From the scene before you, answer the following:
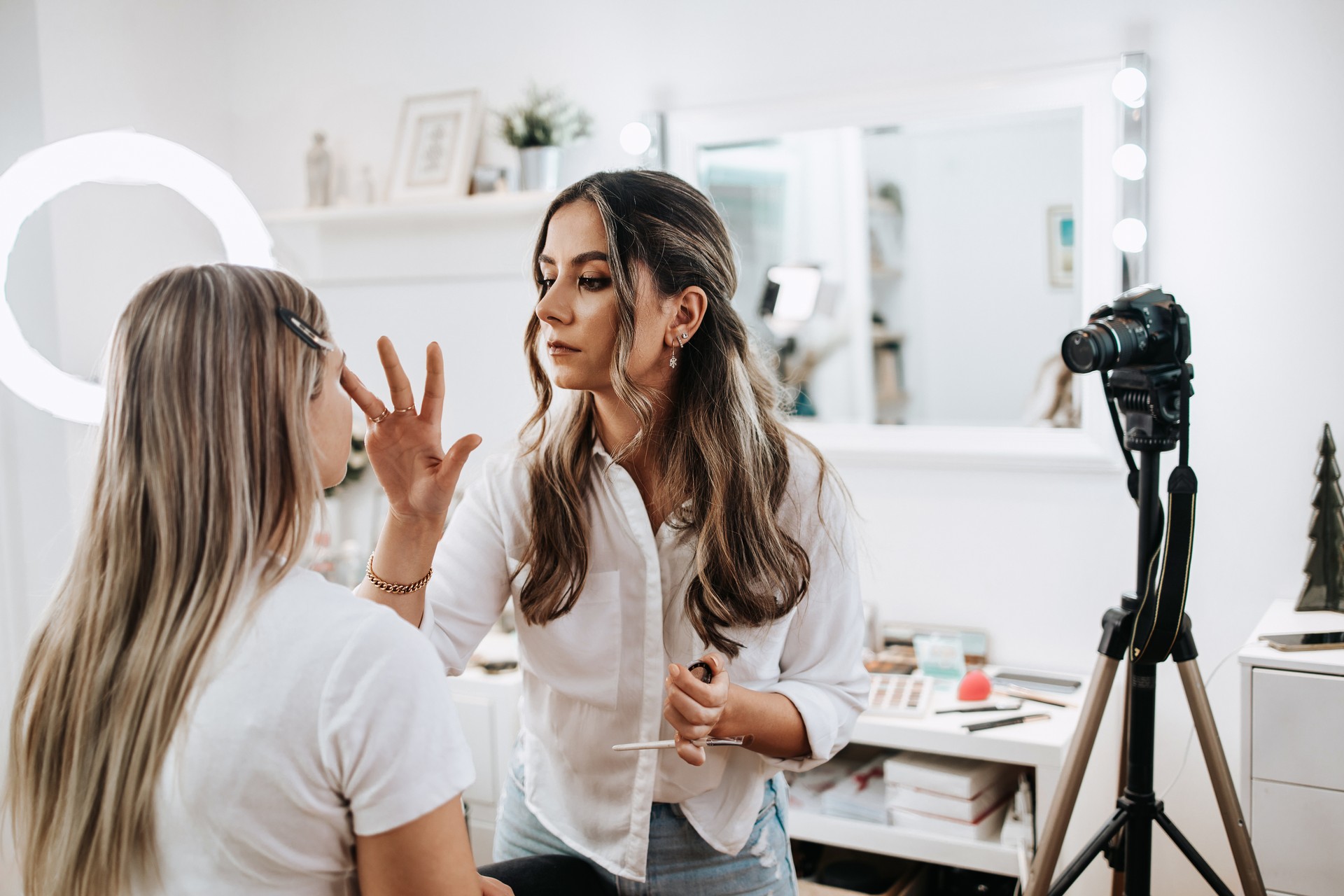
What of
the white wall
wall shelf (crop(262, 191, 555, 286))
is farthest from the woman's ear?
wall shelf (crop(262, 191, 555, 286))

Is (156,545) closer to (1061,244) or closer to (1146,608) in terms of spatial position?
(1146,608)

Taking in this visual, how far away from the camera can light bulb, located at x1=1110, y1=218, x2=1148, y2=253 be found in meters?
1.94

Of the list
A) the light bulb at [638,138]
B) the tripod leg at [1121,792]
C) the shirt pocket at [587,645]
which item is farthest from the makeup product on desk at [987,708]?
the light bulb at [638,138]

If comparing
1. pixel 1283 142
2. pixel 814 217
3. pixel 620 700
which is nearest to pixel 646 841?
pixel 620 700

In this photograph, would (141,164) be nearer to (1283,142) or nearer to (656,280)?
(656,280)

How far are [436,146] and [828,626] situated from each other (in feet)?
5.91

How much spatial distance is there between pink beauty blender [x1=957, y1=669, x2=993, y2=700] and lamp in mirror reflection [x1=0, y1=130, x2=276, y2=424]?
1594 millimetres

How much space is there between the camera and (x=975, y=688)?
1978mm

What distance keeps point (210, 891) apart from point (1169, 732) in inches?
73.4

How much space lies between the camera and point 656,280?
46.9 inches

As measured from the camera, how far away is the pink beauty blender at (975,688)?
1.98 metres

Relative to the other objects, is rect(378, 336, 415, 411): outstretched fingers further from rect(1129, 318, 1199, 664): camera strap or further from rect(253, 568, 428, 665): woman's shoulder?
rect(1129, 318, 1199, 664): camera strap

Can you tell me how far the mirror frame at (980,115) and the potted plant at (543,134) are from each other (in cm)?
23

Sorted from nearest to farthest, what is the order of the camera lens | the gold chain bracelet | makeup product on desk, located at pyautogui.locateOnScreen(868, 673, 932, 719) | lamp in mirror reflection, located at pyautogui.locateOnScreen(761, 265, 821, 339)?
the gold chain bracelet → the camera lens → makeup product on desk, located at pyautogui.locateOnScreen(868, 673, 932, 719) → lamp in mirror reflection, located at pyautogui.locateOnScreen(761, 265, 821, 339)
